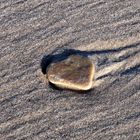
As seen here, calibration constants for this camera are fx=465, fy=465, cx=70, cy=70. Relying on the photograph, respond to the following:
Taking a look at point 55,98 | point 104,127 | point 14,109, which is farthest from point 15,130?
point 104,127

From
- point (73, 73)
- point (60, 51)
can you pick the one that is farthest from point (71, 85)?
point (60, 51)

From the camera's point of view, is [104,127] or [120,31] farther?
[120,31]

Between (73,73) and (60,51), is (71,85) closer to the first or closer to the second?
(73,73)

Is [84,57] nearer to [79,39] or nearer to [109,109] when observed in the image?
[79,39]
